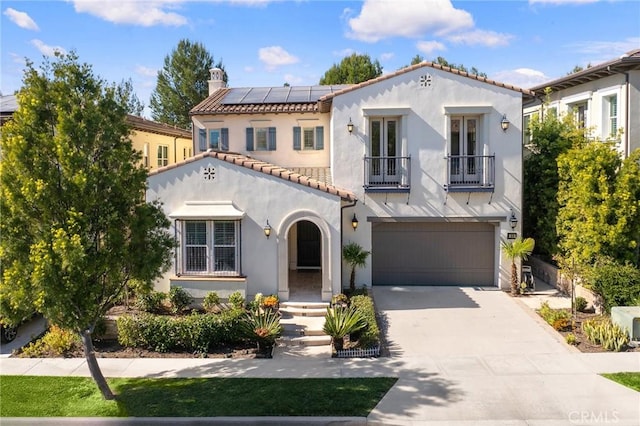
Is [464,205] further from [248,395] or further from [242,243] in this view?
[248,395]

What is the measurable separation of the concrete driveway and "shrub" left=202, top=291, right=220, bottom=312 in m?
5.16

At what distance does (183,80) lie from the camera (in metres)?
47.4

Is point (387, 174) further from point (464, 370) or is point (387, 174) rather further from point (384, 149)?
point (464, 370)

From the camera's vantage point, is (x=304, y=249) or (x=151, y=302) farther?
(x=304, y=249)

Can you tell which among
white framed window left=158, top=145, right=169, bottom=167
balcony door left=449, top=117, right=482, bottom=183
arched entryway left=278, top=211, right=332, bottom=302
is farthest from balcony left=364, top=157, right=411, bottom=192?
white framed window left=158, top=145, right=169, bottom=167

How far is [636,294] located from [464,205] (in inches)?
237

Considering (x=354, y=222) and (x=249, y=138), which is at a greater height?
(x=249, y=138)

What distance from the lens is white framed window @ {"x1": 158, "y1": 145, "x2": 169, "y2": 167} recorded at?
27.1 meters

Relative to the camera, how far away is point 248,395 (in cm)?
1033

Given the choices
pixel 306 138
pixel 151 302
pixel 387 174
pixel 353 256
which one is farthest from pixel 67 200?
pixel 306 138

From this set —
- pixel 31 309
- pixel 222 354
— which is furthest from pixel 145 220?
pixel 222 354

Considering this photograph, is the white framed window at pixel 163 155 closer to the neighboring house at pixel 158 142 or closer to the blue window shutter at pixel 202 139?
the neighboring house at pixel 158 142

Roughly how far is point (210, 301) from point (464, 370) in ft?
25.3

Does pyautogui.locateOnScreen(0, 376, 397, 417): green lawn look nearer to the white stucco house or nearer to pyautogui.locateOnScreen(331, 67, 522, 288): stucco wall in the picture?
the white stucco house
